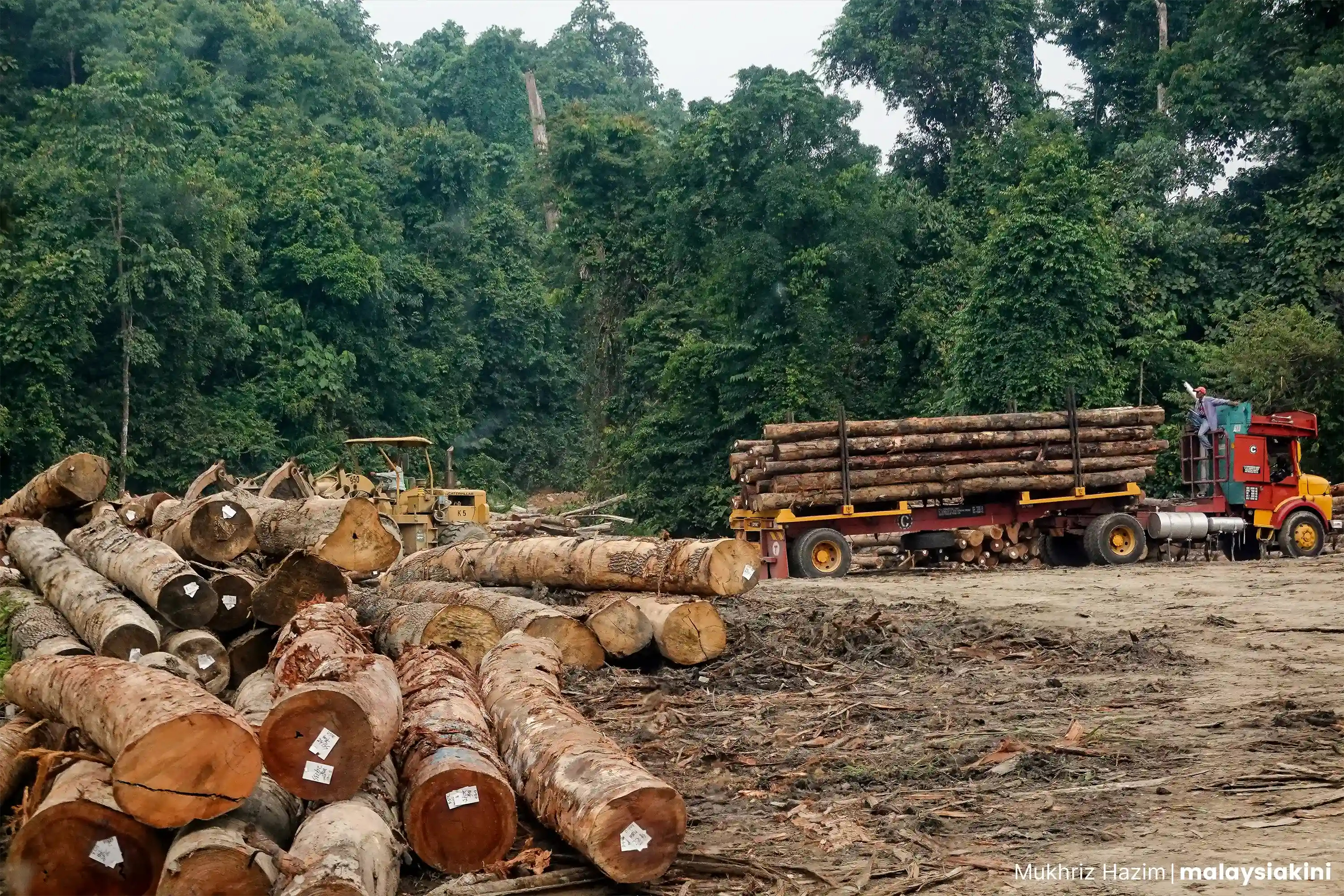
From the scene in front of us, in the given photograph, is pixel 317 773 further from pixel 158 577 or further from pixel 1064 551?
pixel 1064 551

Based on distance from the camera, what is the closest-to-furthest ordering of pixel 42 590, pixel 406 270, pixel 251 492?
pixel 42 590 < pixel 251 492 < pixel 406 270

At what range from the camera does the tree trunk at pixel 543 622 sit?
33.0ft

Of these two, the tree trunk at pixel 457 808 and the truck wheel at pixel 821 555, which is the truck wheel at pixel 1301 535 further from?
the tree trunk at pixel 457 808

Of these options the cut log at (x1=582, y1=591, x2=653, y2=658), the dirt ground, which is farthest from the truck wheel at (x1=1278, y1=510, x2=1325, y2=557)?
the cut log at (x1=582, y1=591, x2=653, y2=658)

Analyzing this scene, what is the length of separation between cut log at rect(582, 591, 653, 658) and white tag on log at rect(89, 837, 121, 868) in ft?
17.6

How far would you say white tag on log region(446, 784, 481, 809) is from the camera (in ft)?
18.6

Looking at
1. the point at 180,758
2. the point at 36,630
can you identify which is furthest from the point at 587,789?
the point at 36,630

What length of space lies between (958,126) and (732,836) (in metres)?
37.0

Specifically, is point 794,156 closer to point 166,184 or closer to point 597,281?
point 597,281

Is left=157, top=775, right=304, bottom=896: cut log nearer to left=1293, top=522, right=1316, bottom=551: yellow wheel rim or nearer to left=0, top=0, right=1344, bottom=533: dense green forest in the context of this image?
left=1293, top=522, right=1316, bottom=551: yellow wheel rim

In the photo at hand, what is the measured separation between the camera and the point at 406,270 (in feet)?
161

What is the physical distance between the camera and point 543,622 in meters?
10.1

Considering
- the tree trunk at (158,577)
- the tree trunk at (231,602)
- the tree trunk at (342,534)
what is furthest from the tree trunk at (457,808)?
the tree trunk at (342,534)

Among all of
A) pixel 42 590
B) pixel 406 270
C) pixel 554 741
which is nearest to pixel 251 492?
pixel 42 590
